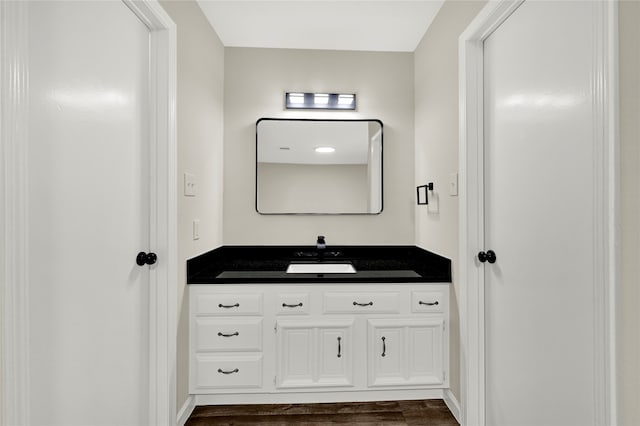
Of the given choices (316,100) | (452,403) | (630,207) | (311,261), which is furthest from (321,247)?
(630,207)

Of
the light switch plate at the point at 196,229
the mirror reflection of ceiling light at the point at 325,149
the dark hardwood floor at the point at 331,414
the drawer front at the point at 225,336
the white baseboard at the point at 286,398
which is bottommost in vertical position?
the dark hardwood floor at the point at 331,414

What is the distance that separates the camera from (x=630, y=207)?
2.76ft

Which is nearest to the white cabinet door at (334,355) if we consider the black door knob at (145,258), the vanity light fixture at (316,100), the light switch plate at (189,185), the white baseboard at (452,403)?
the white baseboard at (452,403)

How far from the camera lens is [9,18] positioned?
2.71ft

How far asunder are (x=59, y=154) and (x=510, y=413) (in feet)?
7.02

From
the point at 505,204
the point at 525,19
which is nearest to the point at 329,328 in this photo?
the point at 505,204

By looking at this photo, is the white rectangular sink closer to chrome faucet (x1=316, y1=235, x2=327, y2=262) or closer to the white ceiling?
chrome faucet (x1=316, y1=235, x2=327, y2=262)

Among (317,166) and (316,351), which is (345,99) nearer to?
(317,166)

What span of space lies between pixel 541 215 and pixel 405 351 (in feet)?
3.73

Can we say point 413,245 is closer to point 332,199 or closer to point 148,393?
point 332,199

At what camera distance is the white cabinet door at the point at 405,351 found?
6.34 ft

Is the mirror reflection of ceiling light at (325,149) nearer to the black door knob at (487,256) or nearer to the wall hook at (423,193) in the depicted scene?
the wall hook at (423,193)

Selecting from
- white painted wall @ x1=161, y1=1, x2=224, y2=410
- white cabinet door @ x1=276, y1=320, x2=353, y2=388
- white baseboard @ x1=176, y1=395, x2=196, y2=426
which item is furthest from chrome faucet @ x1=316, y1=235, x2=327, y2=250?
white baseboard @ x1=176, y1=395, x2=196, y2=426

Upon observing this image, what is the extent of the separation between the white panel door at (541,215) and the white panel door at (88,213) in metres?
1.69
